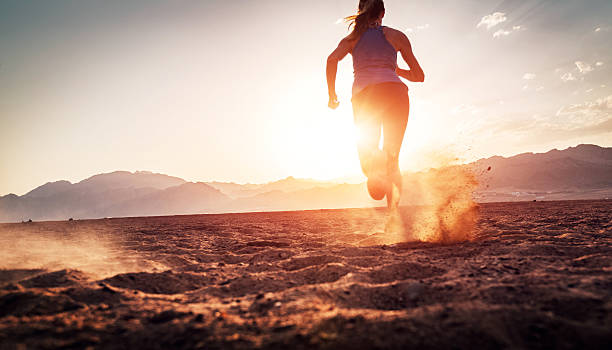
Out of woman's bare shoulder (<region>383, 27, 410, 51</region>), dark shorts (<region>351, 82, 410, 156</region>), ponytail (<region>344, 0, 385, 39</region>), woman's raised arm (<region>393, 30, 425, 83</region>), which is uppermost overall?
ponytail (<region>344, 0, 385, 39</region>)

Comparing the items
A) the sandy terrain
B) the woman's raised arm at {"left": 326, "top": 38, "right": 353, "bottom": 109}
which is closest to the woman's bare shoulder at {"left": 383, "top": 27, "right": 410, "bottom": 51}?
the woman's raised arm at {"left": 326, "top": 38, "right": 353, "bottom": 109}

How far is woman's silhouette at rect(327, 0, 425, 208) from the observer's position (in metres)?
2.84

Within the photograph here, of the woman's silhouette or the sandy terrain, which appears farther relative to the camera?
the woman's silhouette

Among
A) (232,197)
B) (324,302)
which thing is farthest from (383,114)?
(232,197)

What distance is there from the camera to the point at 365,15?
304cm

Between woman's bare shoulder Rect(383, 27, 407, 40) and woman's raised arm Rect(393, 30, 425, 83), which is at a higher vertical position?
woman's bare shoulder Rect(383, 27, 407, 40)

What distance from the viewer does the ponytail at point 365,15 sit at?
2.98 meters

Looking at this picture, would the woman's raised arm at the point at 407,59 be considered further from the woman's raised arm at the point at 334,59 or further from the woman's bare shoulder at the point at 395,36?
the woman's raised arm at the point at 334,59

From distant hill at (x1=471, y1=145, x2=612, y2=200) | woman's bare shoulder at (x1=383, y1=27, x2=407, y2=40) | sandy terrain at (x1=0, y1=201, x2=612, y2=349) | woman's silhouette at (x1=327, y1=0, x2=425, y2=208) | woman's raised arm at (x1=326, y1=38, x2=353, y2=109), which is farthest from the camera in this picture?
distant hill at (x1=471, y1=145, x2=612, y2=200)

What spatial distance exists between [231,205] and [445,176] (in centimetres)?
13364

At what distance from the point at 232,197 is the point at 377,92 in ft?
498

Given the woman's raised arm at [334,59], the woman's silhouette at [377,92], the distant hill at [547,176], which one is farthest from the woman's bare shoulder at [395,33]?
the distant hill at [547,176]

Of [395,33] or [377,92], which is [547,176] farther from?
[377,92]

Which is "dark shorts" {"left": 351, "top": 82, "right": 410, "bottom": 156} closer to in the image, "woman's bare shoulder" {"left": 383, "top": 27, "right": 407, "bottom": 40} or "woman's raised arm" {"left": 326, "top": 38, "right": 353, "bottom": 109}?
"woman's raised arm" {"left": 326, "top": 38, "right": 353, "bottom": 109}
